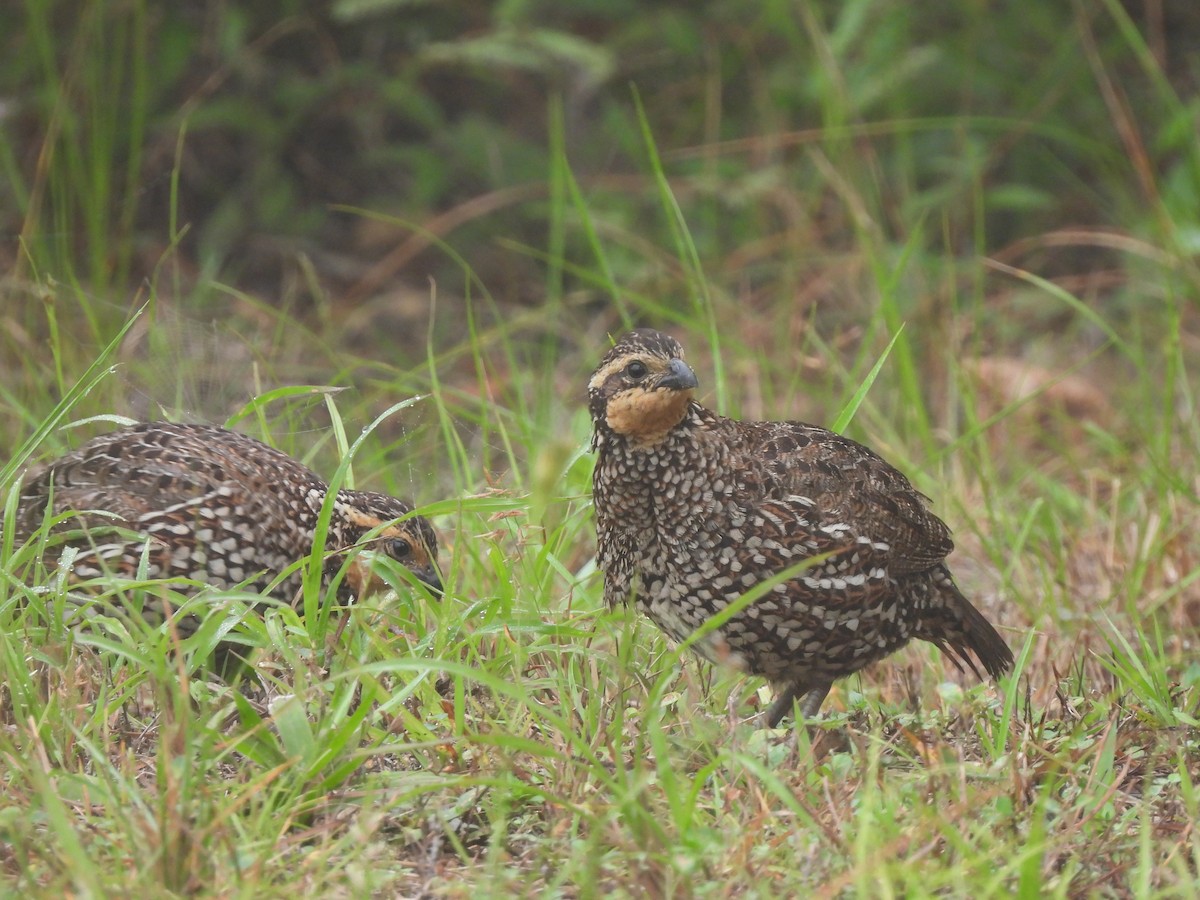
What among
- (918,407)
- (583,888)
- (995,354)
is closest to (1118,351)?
(995,354)

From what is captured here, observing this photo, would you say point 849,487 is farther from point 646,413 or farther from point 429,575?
point 429,575

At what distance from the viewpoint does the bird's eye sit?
4.13 metres

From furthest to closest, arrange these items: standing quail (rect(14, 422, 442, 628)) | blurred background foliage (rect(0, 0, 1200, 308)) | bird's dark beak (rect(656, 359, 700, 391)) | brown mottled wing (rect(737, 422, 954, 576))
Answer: blurred background foliage (rect(0, 0, 1200, 308)) → standing quail (rect(14, 422, 442, 628)) → brown mottled wing (rect(737, 422, 954, 576)) → bird's dark beak (rect(656, 359, 700, 391))

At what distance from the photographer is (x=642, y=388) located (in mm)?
4137

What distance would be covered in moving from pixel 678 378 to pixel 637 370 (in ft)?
0.42

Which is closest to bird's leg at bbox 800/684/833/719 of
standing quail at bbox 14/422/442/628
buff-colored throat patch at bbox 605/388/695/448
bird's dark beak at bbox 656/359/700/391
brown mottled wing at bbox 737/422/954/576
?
brown mottled wing at bbox 737/422/954/576

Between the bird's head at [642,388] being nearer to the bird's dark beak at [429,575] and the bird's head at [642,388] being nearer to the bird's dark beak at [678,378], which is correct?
the bird's dark beak at [678,378]

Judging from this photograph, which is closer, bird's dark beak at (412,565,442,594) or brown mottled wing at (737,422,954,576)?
brown mottled wing at (737,422,954,576)

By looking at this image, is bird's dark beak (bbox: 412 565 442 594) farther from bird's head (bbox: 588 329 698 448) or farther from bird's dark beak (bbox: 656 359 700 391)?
bird's dark beak (bbox: 656 359 700 391)

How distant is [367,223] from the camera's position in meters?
9.23

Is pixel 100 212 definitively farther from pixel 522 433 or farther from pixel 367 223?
pixel 367 223

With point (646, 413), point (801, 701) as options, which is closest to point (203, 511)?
point (646, 413)

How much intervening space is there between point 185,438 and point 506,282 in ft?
14.4

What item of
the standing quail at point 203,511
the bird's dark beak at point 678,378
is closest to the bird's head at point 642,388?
the bird's dark beak at point 678,378
